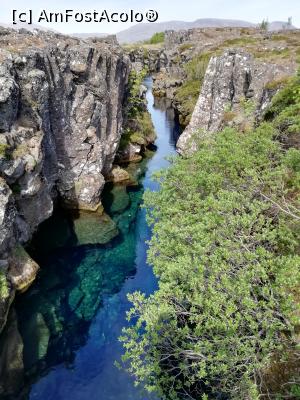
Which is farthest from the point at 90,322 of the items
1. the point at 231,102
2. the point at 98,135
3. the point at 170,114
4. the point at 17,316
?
the point at 170,114

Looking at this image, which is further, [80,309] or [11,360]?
[80,309]

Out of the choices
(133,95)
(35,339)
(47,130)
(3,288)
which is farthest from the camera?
(133,95)

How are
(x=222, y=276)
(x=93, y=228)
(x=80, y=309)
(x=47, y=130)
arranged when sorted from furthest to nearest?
(x=93, y=228) < (x=47, y=130) < (x=80, y=309) < (x=222, y=276)

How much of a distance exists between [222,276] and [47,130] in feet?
100

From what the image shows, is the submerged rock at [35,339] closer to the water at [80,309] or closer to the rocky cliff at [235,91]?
the water at [80,309]

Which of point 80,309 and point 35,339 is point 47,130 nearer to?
point 80,309

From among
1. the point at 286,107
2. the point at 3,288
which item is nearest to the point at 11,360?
the point at 3,288

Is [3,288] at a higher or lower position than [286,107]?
lower

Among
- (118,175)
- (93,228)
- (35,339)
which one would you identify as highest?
(118,175)

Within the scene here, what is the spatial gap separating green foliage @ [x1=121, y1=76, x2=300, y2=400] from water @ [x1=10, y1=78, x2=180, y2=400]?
5.40m

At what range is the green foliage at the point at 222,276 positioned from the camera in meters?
18.7

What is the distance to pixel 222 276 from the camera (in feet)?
65.3

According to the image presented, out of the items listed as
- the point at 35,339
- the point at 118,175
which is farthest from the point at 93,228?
the point at 35,339

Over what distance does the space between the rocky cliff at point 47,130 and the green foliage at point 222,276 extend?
500 inches
